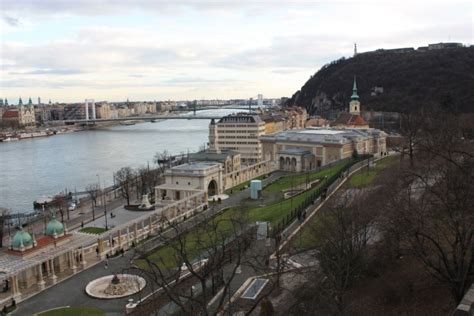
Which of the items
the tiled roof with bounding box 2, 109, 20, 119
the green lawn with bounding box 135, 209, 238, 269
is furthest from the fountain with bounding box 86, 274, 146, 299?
the tiled roof with bounding box 2, 109, 20, 119

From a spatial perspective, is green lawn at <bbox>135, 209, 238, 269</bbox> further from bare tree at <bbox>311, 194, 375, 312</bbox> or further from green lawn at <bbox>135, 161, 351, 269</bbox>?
bare tree at <bbox>311, 194, 375, 312</bbox>

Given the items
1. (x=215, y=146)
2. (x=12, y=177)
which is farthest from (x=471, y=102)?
(x=12, y=177)

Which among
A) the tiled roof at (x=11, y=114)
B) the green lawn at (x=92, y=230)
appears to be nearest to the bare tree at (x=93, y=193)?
the green lawn at (x=92, y=230)

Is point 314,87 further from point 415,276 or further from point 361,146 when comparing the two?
point 415,276

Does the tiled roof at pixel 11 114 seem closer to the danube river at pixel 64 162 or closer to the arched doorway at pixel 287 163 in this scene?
the danube river at pixel 64 162

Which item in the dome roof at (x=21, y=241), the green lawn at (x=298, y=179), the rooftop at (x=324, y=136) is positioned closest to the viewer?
the dome roof at (x=21, y=241)
